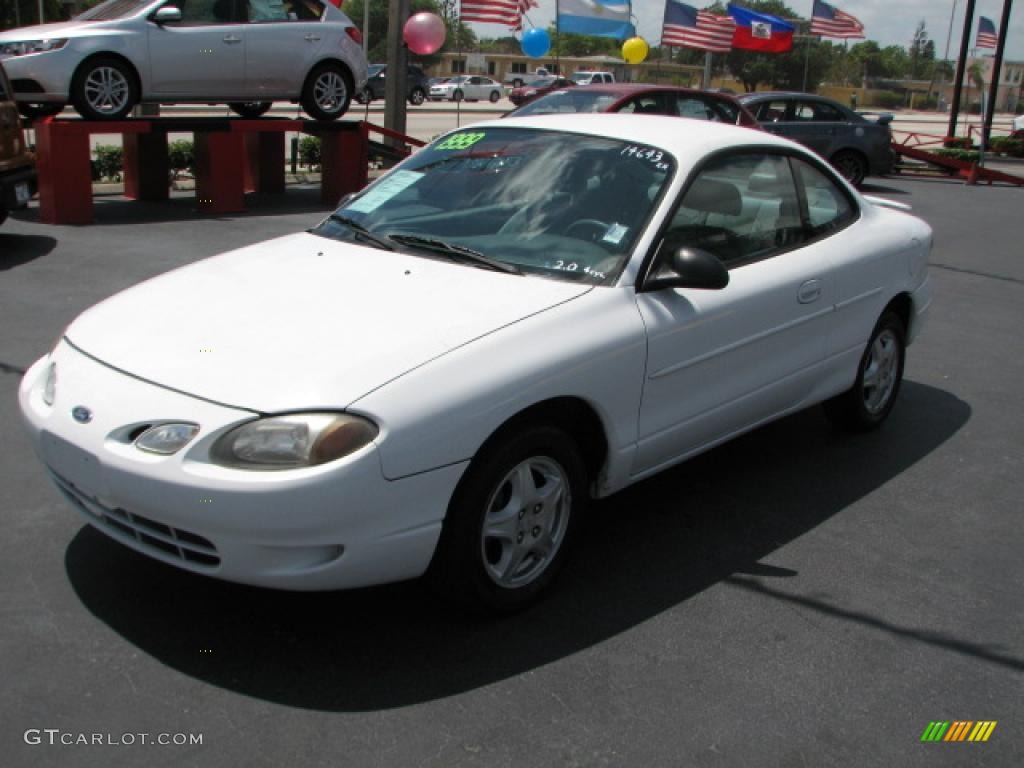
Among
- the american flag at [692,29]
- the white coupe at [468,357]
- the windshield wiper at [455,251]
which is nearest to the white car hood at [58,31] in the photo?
the white coupe at [468,357]

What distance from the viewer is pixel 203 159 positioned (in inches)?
492

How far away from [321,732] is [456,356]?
3.72ft

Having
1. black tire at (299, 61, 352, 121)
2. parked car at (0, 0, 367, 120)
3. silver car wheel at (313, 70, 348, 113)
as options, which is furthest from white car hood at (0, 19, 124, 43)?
silver car wheel at (313, 70, 348, 113)

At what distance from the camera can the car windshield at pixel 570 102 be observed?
1215 centimetres

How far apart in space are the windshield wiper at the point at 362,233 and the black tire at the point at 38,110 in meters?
8.20

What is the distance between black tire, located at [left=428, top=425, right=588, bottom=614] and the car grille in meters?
0.69

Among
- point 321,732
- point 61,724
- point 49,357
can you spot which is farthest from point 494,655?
point 49,357

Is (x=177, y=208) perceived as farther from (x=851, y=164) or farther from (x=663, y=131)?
(x=851, y=164)

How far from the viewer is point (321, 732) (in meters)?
2.99

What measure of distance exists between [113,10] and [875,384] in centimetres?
968

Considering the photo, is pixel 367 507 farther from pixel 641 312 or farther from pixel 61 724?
pixel 641 312

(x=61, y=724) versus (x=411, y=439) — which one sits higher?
(x=411, y=439)

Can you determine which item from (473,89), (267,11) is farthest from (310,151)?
(473,89)

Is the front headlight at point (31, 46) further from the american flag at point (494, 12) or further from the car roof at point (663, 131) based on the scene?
the american flag at point (494, 12)
